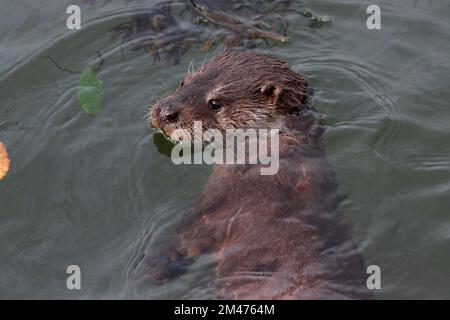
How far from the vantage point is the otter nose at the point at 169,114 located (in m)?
5.43

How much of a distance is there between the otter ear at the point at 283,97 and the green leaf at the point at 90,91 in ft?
5.56

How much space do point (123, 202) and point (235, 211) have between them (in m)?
0.95

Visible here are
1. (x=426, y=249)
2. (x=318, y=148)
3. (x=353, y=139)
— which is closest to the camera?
(x=426, y=249)

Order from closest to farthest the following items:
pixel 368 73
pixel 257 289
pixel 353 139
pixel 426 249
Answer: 1. pixel 257 289
2. pixel 426 249
3. pixel 353 139
4. pixel 368 73

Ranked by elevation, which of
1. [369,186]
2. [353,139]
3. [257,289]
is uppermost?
[353,139]

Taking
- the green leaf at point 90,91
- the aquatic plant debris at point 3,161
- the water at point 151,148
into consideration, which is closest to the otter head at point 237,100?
the water at point 151,148

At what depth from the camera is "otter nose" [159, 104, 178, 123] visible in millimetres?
5426

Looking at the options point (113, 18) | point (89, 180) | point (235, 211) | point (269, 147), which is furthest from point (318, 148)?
point (113, 18)

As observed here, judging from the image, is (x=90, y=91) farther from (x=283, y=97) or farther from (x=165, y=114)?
(x=283, y=97)

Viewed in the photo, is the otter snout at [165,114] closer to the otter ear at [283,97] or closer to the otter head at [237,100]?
the otter head at [237,100]

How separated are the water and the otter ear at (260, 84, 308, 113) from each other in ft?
1.38

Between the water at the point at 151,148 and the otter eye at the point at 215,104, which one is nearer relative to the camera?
the water at the point at 151,148

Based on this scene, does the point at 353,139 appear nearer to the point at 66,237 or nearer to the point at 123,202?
the point at 123,202

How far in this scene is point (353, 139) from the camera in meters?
5.82
